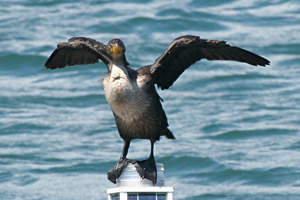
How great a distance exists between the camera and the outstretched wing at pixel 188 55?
1418cm

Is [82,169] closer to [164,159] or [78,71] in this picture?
[164,159]

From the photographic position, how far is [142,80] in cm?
1388

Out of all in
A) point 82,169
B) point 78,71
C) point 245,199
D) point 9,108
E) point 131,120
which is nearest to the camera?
point 131,120

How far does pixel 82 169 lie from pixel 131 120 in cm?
1556

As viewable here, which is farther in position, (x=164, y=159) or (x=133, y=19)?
(x=133, y=19)

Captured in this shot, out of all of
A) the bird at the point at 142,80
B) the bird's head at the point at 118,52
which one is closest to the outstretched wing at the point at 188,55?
the bird at the point at 142,80

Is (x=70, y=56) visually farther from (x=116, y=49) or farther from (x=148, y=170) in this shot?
(x=148, y=170)

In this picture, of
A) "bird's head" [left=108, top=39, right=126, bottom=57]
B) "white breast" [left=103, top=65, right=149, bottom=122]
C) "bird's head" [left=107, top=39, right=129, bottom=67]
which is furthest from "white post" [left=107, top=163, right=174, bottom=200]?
"bird's head" [left=108, top=39, right=126, bottom=57]

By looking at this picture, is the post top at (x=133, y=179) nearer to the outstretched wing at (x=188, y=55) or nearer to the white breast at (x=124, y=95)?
the white breast at (x=124, y=95)

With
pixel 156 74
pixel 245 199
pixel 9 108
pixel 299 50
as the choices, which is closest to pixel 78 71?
pixel 9 108

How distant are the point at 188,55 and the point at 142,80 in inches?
45.2

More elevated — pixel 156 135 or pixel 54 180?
pixel 156 135

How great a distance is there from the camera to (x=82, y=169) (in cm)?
2916

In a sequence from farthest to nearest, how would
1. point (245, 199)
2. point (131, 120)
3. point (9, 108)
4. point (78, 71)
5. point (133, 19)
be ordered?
point (133, 19) < point (78, 71) < point (9, 108) < point (245, 199) < point (131, 120)
